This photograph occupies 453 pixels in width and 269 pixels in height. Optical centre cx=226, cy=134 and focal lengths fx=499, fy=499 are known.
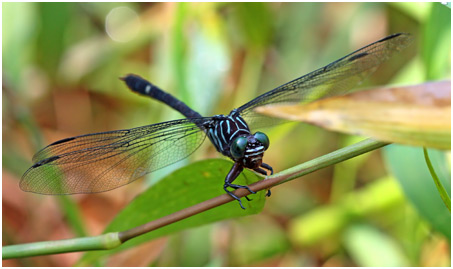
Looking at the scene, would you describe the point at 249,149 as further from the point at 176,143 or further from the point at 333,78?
the point at 333,78

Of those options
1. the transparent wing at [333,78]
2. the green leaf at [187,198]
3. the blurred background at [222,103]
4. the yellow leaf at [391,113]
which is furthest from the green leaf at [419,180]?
the yellow leaf at [391,113]

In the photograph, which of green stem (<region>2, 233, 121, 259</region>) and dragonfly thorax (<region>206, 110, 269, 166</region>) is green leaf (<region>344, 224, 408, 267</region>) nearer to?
dragonfly thorax (<region>206, 110, 269, 166</region>)

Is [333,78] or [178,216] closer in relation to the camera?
[178,216]

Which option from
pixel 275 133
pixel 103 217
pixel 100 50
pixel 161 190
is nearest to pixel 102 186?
pixel 161 190

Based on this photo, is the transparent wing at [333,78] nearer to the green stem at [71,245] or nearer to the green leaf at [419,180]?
the green leaf at [419,180]

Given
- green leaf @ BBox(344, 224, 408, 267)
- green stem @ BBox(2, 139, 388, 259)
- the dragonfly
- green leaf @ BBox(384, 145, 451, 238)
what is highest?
the dragonfly

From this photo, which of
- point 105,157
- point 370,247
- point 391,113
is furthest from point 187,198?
point 370,247

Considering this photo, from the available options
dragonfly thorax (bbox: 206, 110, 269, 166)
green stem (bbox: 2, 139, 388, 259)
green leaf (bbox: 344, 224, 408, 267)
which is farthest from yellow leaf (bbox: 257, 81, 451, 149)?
green leaf (bbox: 344, 224, 408, 267)
